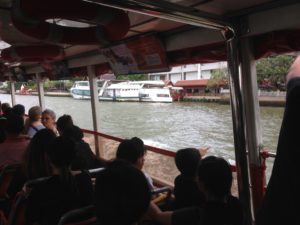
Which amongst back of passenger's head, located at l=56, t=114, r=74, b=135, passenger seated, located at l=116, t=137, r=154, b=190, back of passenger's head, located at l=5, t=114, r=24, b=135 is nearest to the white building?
back of passenger's head, located at l=56, t=114, r=74, b=135

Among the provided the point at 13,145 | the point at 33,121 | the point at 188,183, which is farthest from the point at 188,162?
the point at 33,121

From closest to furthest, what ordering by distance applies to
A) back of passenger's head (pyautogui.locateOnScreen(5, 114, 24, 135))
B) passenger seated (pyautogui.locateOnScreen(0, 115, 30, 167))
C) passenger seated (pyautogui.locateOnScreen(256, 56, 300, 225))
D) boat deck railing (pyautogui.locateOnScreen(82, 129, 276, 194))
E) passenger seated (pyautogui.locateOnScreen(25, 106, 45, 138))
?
passenger seated (pyautogui.locateOnScreen(256, 56, 300, 225)), passenger seated (pyautogui.locateOnScreen(0, 115, 30, 167)), back of passenger's head (pyautogui.locateOnScreen(5, 114, 24, 135)), boat deck railing (pyautogui.locateOnScreen(82, 129, 276, 194)), passenger seated (pyautogui.locateOnScreen(25, 106, 45, 138))

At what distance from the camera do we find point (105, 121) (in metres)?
13.2

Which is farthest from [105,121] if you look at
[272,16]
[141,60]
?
[272,16]

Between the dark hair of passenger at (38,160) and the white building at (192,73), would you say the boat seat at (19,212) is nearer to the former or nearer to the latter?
the dark hair of passenger at (38,160)

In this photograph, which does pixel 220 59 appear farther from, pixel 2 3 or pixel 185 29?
pixel 2 3

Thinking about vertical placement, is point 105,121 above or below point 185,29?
below

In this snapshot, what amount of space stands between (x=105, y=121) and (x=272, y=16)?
1136 centimetres

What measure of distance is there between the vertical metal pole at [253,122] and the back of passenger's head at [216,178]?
4.26ft

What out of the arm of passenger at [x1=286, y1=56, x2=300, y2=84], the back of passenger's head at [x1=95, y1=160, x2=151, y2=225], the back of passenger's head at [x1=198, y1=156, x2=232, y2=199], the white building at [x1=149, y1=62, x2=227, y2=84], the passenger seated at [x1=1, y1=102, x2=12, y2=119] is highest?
the white building at [x1=149, y1=62, x2=227, y2=84]

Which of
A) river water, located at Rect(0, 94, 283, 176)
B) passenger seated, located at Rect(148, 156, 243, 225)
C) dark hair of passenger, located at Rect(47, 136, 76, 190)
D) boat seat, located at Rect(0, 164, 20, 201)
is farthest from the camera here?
river water, located at Rect(0, 94, 283, 176)

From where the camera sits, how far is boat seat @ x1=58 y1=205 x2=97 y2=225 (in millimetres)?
1414

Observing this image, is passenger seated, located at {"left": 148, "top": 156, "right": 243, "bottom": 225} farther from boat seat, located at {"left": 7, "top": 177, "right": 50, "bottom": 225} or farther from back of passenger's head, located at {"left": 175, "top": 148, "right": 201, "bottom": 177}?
boat seat, located at {"left": 7, "top": 177, "right": 50, "bottom": 225}

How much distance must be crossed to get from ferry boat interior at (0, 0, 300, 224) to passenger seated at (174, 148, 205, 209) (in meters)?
0.40
